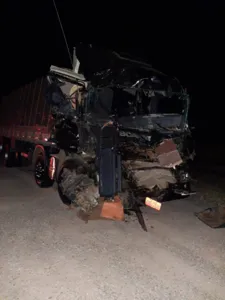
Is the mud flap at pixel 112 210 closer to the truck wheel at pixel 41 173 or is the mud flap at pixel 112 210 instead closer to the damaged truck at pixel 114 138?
the damaged truck at pixel 114 138

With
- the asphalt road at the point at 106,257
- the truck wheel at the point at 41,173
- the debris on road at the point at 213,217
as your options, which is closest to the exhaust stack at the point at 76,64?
the truck wheel at the point at 41,173

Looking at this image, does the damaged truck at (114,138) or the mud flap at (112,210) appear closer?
the mud flap at (112,210)

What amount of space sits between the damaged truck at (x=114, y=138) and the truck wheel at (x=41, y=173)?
28 millimetres

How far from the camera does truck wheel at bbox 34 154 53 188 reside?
367 inches


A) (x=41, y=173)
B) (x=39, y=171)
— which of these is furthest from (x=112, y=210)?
(x=39, y=171)

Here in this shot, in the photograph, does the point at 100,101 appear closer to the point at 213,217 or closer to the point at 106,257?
the point at 213,217

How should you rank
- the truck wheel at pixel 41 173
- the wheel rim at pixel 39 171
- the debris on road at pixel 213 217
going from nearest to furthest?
the debris on road at pixel 213 217 < the truck wheel at pixel 41 173 < the wheel rim at pixel 39 171

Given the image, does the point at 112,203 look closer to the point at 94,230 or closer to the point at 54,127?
the point at 94,230

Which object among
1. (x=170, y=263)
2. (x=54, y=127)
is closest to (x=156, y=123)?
(x=54, y=127)

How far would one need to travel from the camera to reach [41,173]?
9531 mm

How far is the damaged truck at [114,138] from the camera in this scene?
670 centimetres

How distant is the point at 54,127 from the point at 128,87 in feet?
7.07

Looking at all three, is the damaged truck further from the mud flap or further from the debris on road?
the debris on road

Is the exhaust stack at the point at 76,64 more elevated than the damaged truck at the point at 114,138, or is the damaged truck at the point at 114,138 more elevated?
the exhaust stack at the point at 76,64
